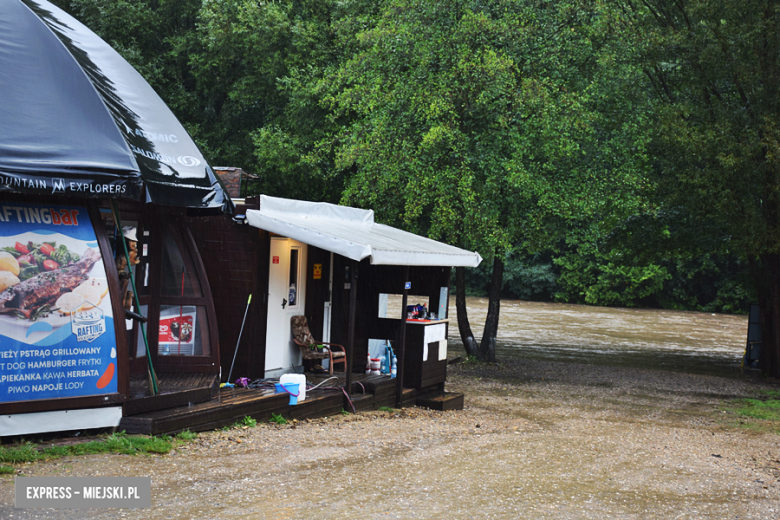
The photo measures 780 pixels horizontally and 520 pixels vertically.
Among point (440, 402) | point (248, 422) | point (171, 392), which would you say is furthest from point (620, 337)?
point (171, 392)

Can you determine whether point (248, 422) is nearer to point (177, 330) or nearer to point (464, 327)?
point (177, 330)

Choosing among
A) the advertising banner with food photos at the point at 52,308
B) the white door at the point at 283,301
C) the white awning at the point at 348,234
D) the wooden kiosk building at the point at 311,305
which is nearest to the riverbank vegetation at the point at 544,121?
the white awning at the point at 348,234

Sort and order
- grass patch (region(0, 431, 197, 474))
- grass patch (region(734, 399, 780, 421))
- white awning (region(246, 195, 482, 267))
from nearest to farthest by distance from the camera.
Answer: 1. grass patch (region(0, 431, 197, 474))
2. white awning (region(246, 195, 482, 267))
3. grass patch (region(734, 399, 780, 421))

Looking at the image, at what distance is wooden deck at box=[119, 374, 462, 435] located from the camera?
7.30 metres

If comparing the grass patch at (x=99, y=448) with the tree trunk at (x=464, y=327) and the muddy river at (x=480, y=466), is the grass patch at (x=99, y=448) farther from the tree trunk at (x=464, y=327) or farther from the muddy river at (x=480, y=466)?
the tree trunk at (x=464, y=327)

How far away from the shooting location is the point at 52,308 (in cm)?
671

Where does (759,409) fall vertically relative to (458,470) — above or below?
below

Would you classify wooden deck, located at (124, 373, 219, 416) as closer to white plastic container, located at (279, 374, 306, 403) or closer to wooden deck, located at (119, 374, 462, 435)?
wooden deck, located at (119, 374, 462, 435)

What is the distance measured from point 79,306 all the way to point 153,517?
2624 mm

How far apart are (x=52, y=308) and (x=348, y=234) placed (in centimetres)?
456

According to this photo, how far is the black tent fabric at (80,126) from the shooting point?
6789 millimetres

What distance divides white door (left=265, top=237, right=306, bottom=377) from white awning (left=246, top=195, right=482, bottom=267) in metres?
0.51

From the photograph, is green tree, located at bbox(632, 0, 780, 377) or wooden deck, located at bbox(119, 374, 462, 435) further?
green tree, located at bbox(632, 0, 780, 377)

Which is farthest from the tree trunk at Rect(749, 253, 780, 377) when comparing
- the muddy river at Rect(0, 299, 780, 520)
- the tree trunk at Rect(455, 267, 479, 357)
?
the tree trunk at Rect(455, 267, 479, 357)
